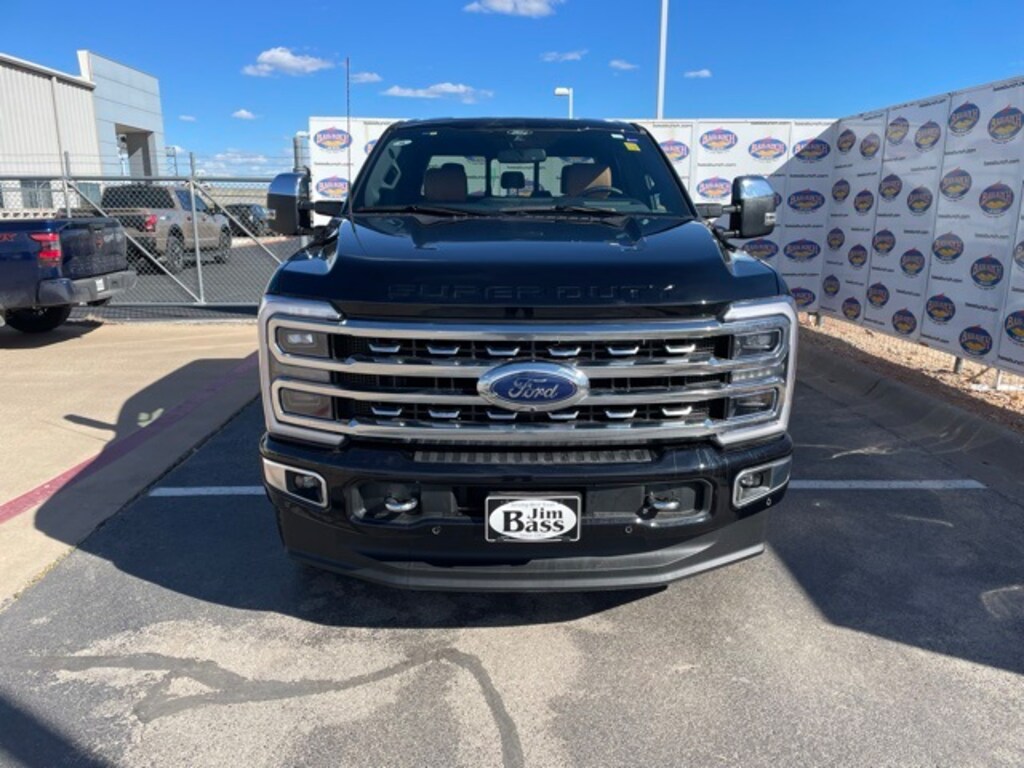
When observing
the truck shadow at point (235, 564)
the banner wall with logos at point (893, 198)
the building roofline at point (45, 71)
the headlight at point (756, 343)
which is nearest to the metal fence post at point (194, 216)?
the banner wall with logos at point (893, 198)

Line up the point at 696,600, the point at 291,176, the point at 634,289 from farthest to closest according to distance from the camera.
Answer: the point at 291,176 → the point at 696,600 → the point at 634,289

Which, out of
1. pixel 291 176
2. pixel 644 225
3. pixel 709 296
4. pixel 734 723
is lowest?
pixel 734 723

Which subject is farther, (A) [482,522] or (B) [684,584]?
(B) [684,584]

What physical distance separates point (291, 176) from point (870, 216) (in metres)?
7.47

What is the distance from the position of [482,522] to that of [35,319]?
9.24 m

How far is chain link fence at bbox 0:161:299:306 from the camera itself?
38.6ft

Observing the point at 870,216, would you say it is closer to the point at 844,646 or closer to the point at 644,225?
the point at 644,225

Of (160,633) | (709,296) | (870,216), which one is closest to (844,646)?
(709,296)

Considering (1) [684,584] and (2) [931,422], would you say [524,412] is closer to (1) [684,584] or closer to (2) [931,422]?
(1) [684,584]

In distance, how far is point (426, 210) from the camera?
388 centimetres

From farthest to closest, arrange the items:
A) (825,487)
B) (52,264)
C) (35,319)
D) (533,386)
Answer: (35,319) → (52,264) → (825,487) → (533,386)

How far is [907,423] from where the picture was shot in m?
6.20

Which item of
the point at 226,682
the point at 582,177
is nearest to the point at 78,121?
the point at 582,177

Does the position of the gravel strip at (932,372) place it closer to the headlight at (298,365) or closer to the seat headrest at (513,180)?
the seat headrest at (513,180)
